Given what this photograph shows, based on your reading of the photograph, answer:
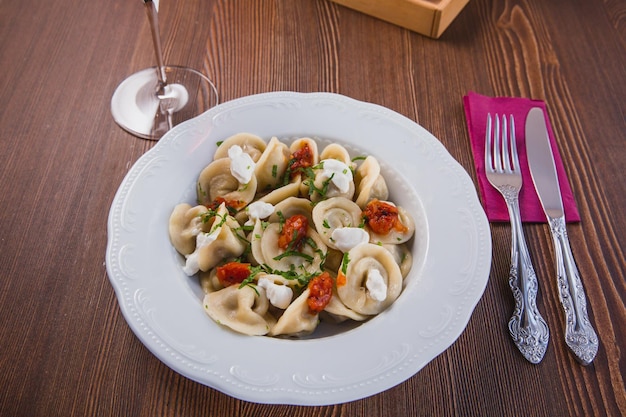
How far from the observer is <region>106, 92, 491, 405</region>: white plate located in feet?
5.47

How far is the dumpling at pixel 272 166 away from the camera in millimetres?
2182

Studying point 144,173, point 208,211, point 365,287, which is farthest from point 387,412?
point 144,173

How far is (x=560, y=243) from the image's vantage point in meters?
2.21

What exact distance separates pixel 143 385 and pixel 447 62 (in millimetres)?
2002

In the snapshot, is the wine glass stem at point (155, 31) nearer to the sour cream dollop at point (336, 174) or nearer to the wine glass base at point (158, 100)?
the wine glass base at point (158, 100)

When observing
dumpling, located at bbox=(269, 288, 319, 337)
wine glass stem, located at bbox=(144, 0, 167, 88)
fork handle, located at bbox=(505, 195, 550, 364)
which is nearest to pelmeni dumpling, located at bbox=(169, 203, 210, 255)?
Result: dumpling, located at bbox=(269, 288, 319, 337)

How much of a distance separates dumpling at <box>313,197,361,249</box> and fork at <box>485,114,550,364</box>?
0.59 meters

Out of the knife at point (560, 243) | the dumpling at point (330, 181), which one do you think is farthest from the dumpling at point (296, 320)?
the knife at point (560, 243)

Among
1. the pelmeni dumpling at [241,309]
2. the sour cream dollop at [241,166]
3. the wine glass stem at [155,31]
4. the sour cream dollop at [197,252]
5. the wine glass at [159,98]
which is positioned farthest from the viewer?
the wine glass at [159,98]

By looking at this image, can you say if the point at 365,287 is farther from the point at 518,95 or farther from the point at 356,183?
the point at 518,95

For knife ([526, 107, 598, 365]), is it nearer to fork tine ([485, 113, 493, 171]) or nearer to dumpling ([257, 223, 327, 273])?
fork tine ([485, 113, 493, 171])

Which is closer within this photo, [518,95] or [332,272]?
[332,272]

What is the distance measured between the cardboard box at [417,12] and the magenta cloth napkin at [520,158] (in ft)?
1.44

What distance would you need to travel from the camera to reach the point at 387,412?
182 cm
